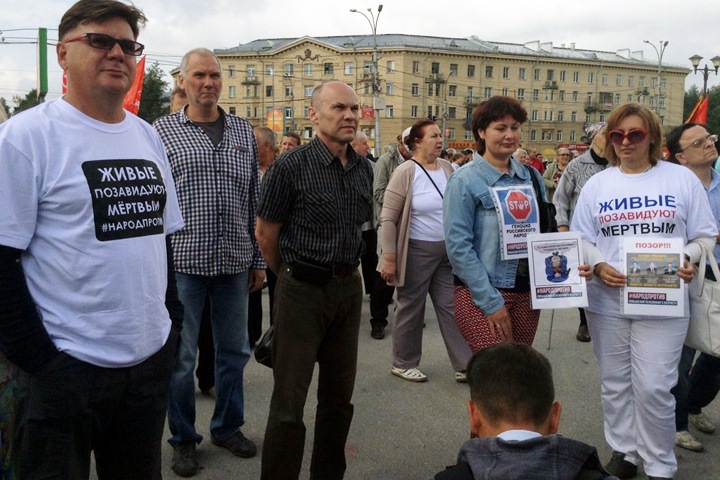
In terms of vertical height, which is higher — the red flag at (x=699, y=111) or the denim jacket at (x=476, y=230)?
the red flag at (x=699, y=111)

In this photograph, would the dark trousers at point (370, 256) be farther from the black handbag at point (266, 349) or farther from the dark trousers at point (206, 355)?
the black handbag at point (266, 349)

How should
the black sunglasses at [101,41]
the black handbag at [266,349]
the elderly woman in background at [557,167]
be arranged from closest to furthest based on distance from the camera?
the black sunglasses at [101,41] → the black handbag at [266,349] → the elderly woman in background at [557,167]

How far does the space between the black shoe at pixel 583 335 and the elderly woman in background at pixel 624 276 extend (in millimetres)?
2890

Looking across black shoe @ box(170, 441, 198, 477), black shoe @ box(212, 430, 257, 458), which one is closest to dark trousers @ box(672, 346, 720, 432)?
black shoe @ box(212, 430, 257, 458)

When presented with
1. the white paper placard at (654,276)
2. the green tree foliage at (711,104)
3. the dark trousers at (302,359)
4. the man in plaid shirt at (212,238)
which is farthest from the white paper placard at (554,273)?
the green tree foliage at (711,104)

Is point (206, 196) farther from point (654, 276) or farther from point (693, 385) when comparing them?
point (693, 385)

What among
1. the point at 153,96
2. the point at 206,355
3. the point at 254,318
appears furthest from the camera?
the point at 153,96

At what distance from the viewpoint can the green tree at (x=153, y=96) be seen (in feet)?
189

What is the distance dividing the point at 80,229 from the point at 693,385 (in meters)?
3.93

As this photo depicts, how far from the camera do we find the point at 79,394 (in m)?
2.11

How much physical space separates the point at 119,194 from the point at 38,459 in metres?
0.89

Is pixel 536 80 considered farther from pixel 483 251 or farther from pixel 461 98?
pixel 483 251

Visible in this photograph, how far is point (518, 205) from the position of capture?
3533mm

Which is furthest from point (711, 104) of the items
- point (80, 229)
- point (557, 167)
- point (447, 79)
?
point (80, 229)
